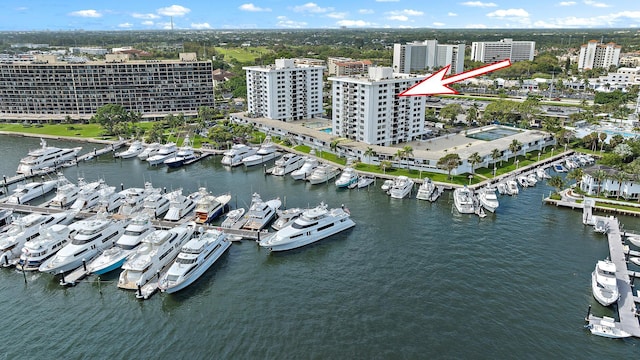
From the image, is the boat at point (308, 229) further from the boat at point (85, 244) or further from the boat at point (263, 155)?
the boat at point (263, 155)

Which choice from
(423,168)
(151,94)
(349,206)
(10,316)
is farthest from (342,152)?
(151,94)

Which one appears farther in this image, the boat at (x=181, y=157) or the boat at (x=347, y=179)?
the boat at (x=181, y=157)

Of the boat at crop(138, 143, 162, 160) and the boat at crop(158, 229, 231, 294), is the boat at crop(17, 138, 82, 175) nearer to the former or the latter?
the boat at crop(138, 143, 162, 160)

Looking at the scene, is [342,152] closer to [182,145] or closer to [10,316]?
[182,145]

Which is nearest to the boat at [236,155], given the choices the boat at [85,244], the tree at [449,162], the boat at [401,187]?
the boat at [85,244]

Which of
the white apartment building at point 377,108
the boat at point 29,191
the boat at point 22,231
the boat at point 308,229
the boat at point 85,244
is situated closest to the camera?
the boat at point 85,244

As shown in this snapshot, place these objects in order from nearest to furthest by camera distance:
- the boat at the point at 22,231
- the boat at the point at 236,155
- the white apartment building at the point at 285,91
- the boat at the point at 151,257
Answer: the boat at the point at 151,257 < the boat at the point at 22,231 < the boat at the point at 236,155 < the white apartment building at the point at 285,91
